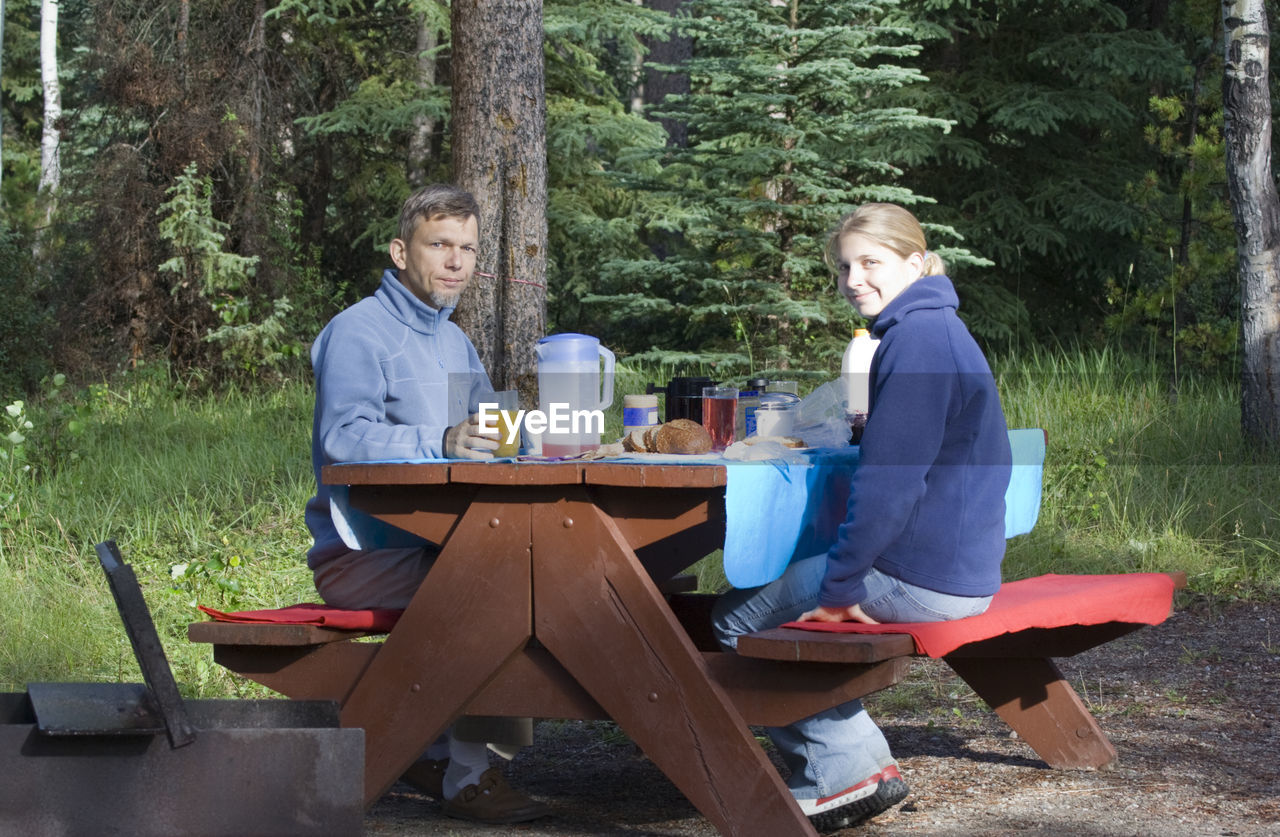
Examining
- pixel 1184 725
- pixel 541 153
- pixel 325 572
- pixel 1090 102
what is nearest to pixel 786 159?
pixel 541 153

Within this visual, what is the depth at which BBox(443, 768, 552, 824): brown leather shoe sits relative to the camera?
3744mm

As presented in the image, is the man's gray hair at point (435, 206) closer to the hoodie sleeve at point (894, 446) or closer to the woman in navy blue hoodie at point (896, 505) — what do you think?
the woman in navy blue hoodie at point (896, 505)

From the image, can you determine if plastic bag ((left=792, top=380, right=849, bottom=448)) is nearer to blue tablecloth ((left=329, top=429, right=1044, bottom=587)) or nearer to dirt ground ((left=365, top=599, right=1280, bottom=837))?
blue tablecloth ((left=329, top=429, right=1044, bottom=587))

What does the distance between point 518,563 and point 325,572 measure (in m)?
0.77

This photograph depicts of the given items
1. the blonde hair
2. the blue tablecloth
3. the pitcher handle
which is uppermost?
the blonde hair

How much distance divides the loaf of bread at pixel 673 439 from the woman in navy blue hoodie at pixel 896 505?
1.25ft

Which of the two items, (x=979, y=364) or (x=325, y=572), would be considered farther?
(x=325, y=572)

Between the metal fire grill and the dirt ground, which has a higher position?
the metal fire grill

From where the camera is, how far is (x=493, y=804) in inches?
148

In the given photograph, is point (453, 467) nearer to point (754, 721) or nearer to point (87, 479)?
point (754, 721)

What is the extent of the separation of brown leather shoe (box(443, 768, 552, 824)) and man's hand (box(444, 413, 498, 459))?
0.93m

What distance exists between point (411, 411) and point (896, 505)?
55.5 inches

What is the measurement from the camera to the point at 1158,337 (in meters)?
12.2

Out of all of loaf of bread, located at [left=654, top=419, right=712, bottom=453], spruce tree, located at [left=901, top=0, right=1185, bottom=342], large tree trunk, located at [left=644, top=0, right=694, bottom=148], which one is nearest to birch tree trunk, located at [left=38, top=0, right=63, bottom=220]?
large tree trunk, located at [left=644, top=0, right=694, bottom=148]
